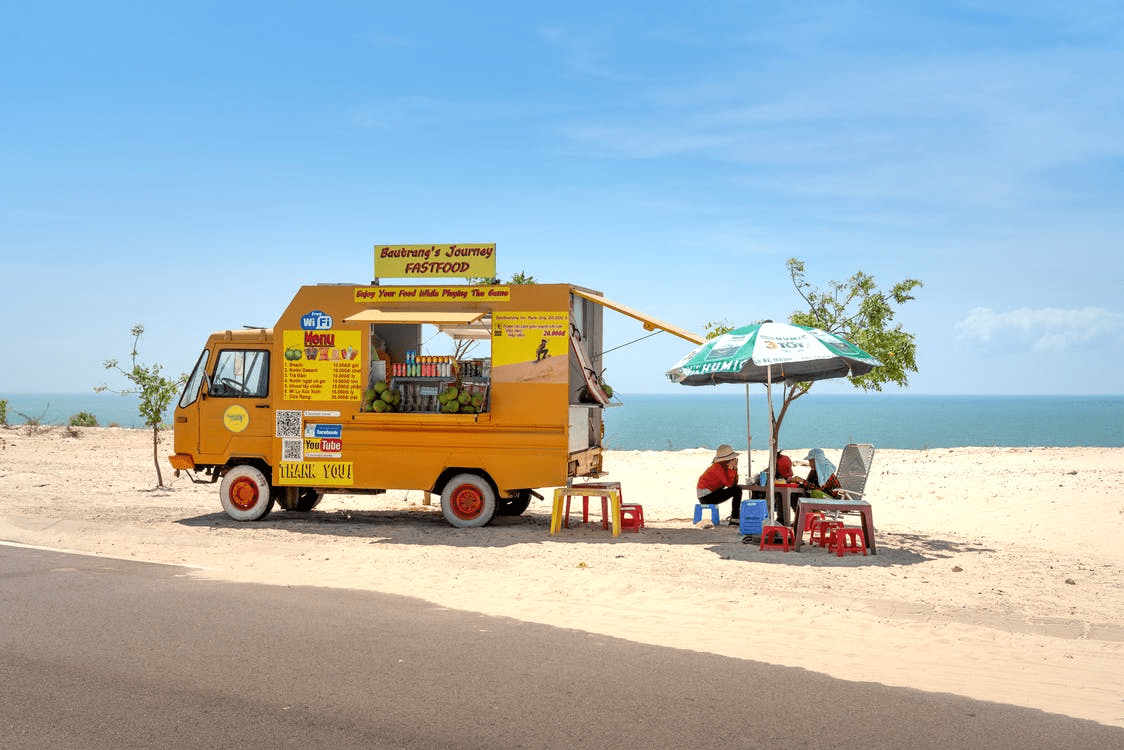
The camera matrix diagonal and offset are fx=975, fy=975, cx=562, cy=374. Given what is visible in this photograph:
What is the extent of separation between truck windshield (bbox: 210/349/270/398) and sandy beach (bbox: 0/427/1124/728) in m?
1.87

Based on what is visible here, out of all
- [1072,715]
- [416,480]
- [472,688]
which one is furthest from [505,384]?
[1072,715]

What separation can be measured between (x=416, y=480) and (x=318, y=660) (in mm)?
6605

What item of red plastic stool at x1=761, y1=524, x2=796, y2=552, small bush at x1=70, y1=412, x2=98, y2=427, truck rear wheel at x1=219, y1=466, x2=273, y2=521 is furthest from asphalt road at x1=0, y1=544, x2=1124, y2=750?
small bush at x1=70, y1=412, x2=98, y2=427

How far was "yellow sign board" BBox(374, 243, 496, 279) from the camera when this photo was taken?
44.1ft

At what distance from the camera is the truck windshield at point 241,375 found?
45.0 ft

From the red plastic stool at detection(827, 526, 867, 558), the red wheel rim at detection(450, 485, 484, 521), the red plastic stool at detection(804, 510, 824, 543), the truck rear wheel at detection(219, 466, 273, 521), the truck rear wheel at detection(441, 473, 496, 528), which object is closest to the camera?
the red plastic stool at detection(827, 526, 867, 558)

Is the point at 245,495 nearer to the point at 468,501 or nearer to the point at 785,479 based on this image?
the point at 468,501

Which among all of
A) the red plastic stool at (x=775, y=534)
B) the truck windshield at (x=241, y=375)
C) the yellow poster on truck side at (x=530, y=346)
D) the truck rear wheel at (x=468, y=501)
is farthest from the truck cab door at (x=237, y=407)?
the red plastic stool at (x=775, y=534)

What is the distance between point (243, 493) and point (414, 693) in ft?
29.0

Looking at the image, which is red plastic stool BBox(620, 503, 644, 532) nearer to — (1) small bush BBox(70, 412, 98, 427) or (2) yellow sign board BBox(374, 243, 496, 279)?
(2) yellow sign board BBox(374, 243, 496, 279)

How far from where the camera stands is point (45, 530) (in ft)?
42.0

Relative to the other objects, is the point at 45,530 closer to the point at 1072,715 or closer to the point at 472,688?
the point at 472,688

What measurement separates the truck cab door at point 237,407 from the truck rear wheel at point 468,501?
8.96 ft

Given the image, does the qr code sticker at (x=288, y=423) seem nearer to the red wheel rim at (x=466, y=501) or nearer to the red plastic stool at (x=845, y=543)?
the red wheel rim at (x=466, y=501)
